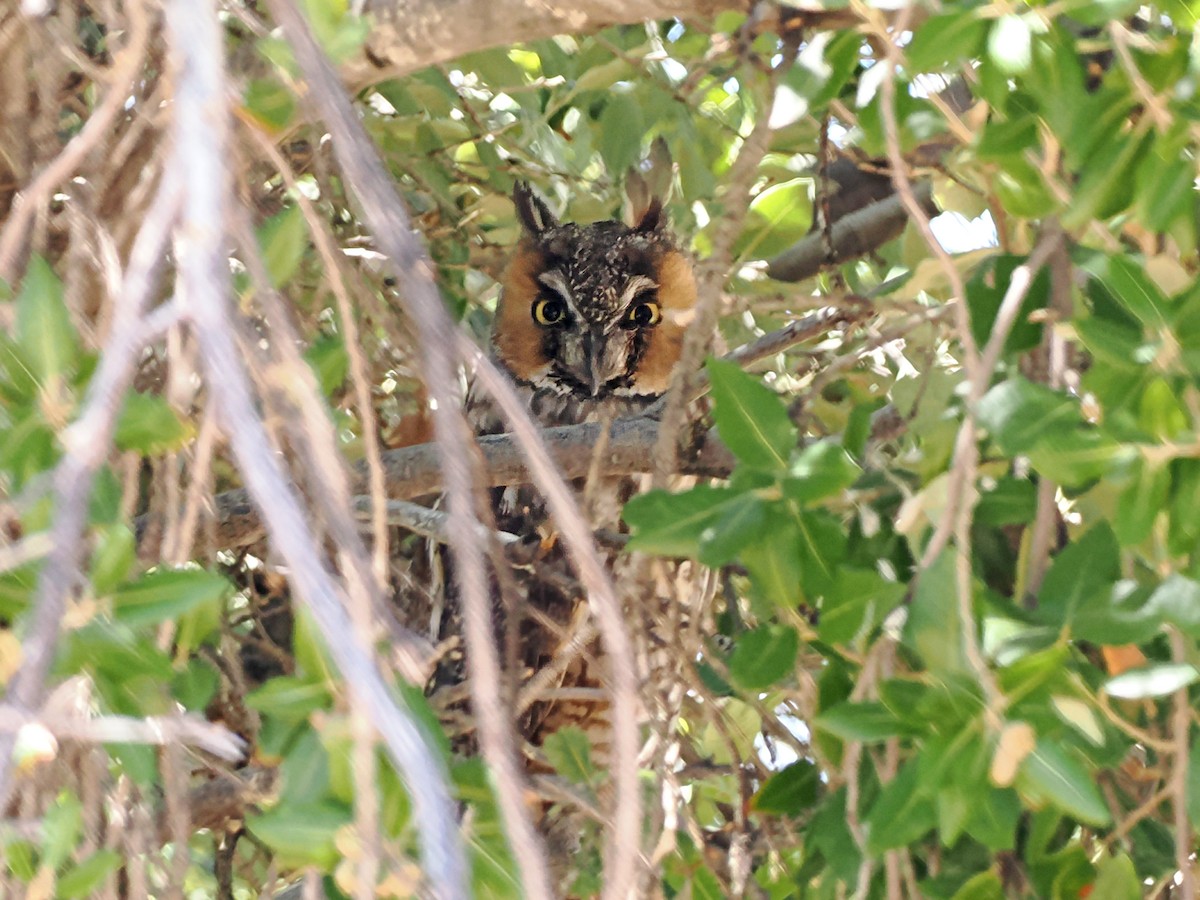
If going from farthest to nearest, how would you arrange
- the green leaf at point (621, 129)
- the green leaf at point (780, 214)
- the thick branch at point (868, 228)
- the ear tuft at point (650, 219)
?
the ear tuft at point (650, 219) → the thick branch at point (868, 228) → the green leaf at point (780, 214) → the green leaf at point (621, 129)

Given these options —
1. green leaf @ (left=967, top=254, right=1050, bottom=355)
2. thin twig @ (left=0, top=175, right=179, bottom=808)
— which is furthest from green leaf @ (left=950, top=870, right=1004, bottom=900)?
thin twig @ (left=0, top=175, right=179, bottom=808)

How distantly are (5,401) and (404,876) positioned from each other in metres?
0.36

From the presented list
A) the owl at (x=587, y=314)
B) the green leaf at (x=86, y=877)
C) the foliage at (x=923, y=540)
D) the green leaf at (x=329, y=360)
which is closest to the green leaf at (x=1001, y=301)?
the foliage at (x=923, y=540)

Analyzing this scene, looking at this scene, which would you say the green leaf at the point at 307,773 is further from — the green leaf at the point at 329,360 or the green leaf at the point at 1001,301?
the green leaf at the point at 1001,301

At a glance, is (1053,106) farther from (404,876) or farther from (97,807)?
(97,807)

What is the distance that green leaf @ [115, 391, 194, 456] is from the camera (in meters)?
0.72

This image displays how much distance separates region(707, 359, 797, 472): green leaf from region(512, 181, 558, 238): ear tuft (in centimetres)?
130

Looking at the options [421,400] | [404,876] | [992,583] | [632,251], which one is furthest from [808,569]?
[632,251]

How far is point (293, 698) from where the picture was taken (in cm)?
66

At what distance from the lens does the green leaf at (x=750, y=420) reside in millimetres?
930

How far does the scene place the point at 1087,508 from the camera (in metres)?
0.99

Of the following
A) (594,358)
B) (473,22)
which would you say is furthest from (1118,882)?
(594,358)

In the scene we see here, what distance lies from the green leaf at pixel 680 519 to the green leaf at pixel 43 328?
1.30 feet

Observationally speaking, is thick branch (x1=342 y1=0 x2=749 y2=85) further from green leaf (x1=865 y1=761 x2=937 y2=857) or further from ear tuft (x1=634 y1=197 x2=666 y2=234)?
ear tuft (x1=634 y1=197 x2=666 y2=234)
